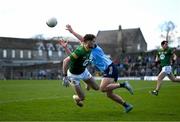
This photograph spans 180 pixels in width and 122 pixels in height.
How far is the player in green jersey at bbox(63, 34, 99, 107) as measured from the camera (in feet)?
43.7

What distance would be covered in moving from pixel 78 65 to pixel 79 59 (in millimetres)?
315

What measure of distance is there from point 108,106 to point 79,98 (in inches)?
82.0

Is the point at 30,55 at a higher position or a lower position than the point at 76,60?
lower

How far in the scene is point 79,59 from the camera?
13.5 m

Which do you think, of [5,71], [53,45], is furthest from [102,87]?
[53,45]

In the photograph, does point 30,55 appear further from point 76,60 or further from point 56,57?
point 76,60

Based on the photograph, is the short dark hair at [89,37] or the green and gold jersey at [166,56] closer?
the short dark hair at [89,37]

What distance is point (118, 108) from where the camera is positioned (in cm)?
1529

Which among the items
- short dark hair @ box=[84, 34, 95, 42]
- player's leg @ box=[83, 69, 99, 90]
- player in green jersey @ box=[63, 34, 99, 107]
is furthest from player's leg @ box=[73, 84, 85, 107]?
short dark hair @ box=[84, 34, 95, 42]

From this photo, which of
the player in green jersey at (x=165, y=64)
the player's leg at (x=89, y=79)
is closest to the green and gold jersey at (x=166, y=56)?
the player in green jersey at (x=165, y=64)

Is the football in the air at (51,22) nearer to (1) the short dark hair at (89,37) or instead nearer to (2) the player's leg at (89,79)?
(2) the player's leg at (89,79)

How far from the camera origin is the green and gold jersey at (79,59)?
43.8 feet

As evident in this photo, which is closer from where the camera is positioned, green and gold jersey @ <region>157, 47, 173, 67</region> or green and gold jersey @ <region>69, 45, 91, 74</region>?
green and gold jersey @ <region>69, 45, 91, 74</region>

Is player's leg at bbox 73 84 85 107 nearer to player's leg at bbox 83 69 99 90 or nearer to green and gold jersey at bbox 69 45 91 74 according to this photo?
player's leg at bbox 83 69 99 90
